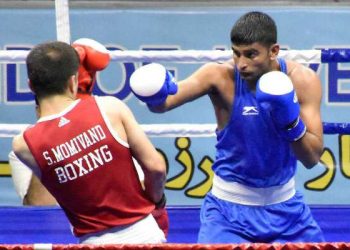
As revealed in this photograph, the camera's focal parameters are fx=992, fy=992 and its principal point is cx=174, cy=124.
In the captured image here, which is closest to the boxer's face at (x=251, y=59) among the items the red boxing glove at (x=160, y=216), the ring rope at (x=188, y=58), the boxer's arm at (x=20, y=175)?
the red boxing glove at (x=160, y=216)

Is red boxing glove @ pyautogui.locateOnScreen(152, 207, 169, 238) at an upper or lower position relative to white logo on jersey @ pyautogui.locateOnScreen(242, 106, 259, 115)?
lower

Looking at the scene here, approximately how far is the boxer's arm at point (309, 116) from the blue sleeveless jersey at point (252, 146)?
11cm

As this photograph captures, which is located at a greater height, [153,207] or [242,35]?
[242,35]

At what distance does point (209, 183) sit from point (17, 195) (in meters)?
0.97

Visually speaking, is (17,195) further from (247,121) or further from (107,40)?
(247,121)

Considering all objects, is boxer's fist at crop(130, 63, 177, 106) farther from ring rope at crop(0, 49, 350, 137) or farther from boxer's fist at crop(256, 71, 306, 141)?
ring rope at crop(0, 49, 350, 137)

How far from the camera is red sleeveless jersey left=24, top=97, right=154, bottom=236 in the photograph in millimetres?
2605

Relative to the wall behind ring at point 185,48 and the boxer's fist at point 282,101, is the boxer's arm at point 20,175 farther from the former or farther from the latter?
the boxer's fist at point 282,101

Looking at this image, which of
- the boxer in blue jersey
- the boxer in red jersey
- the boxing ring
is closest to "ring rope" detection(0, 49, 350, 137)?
the boxing ring

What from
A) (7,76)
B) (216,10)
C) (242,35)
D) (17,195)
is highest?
(242,35)

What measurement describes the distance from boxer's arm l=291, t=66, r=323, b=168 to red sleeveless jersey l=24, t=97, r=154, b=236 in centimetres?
59

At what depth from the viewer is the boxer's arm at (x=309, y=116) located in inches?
118

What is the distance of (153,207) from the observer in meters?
2.77

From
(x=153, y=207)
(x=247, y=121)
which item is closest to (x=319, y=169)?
(x=247, y=121)
